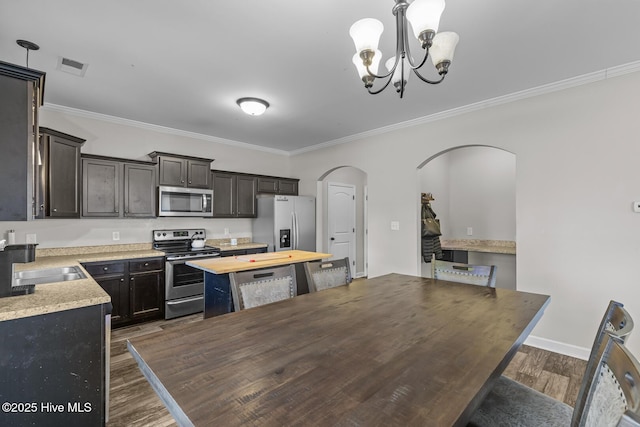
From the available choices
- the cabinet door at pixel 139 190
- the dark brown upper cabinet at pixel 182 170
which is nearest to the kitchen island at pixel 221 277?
the cabinet door at pixel 139 190

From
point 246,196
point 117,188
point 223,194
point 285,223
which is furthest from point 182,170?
point 285,223

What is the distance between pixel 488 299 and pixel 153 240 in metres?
4.17

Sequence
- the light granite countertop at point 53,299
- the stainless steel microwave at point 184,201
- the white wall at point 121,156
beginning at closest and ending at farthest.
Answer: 1. the light granite countertop at point 53,299
2. the white wall at point 121,156
3. the stainless steel microwave at point 184,201

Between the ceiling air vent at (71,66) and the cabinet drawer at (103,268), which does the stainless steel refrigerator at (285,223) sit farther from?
the ceiling air vent at (71,66)

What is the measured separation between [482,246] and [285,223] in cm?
320

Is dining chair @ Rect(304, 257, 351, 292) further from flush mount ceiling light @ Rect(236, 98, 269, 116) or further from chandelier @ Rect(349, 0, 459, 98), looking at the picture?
flush mount ceiling light @ Rect(236, 98, 269, 116)

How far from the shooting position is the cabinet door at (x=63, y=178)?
310 centimetres

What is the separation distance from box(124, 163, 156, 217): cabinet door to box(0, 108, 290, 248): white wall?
0.28 meters

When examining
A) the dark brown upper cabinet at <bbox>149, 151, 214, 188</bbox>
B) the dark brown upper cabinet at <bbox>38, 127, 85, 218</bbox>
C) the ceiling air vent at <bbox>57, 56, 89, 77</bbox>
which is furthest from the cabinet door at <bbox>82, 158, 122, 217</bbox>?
the ceiling air vent at <bbox>57, 56, 89, 77</bbox>

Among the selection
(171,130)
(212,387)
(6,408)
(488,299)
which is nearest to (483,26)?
(488,299)

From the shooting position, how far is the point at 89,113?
369 cm

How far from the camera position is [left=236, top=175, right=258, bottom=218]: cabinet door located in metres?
4.85

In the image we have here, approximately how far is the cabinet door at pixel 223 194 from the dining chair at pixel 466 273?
3336 mm

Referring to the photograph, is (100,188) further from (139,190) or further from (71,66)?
(71,66)
